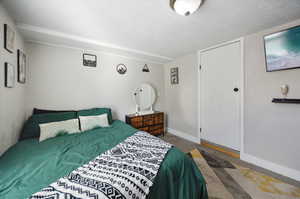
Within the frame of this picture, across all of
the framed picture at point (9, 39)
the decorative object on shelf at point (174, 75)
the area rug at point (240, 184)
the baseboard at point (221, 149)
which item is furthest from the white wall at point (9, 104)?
the baseboard at point (221, 149)

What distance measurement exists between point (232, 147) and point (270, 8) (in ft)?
7.05

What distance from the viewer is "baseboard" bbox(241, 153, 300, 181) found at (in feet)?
5.28

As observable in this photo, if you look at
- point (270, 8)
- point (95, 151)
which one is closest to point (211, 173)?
point (95, 151)

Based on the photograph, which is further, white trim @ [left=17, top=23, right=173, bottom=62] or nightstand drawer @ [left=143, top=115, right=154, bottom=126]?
nightstand drawer @ [left=143, top=115, right=154, bottom=126]

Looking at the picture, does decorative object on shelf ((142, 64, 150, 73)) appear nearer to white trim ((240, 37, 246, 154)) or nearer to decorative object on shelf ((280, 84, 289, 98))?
white trim ((240, 37, 246, 154))

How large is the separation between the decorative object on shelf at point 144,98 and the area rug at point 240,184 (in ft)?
5.94

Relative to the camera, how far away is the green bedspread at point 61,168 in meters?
0.86

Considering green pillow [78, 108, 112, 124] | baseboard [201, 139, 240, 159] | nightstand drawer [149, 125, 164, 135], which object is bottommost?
baseboard [201, 139, 240, 159]

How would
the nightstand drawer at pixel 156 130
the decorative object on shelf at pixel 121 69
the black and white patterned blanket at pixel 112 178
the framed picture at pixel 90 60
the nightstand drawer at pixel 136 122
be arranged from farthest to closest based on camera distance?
1. the nightstand drawer at pixel 156 130
2. the decorative object on shelf at pixel 121 69
3. the nightstand drawer at pixel 136 122
4. the framed picture at pixel 90 60
5. the black and white patterned blanket at pixel 112 178

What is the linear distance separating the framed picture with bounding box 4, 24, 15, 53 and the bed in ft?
3.79

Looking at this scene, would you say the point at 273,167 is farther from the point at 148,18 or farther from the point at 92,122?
the point at 92,122

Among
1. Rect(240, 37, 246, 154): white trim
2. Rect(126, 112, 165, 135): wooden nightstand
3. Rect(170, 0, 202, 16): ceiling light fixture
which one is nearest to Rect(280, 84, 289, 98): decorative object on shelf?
Rect(240, 37, 246, 154): white trim

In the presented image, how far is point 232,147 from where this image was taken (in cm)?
226

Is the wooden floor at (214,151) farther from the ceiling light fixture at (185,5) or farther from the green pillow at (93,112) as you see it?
the ceiling light fixture at (185,5)
